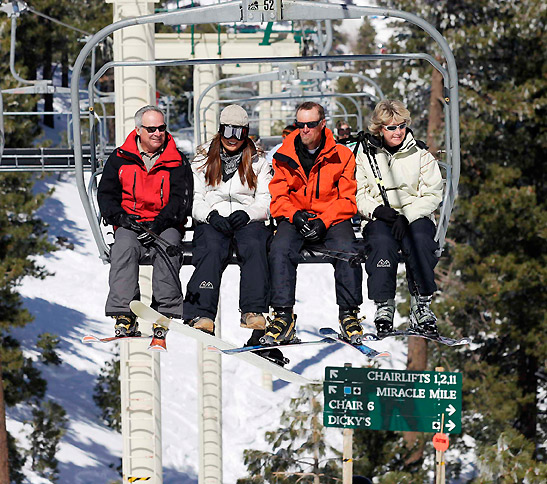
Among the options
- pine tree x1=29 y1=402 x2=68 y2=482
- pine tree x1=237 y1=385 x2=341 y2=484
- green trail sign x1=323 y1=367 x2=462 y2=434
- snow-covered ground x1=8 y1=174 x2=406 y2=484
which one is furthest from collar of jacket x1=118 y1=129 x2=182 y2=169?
snow-covered ground x1=8 y1=174 x2=406 y2=484

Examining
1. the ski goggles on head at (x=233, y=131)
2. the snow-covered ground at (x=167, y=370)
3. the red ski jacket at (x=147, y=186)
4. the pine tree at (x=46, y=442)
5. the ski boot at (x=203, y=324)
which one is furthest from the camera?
the snow-covered ground at (x=167, y=370)

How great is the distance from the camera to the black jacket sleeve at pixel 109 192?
6.20 metres

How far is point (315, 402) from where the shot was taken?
15461 mm

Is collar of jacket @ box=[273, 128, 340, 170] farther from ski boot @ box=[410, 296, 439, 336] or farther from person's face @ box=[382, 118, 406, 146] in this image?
ski boot @ box=[410, 296, 439, 336]

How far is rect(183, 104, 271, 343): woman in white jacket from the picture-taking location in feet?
19.8

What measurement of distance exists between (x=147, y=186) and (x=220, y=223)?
0.54 metres

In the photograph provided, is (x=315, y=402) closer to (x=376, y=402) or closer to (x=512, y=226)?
(x=376, y=402)

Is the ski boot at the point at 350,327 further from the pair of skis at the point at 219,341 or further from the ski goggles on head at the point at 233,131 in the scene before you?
the ski goggles on head at the point at 233,131

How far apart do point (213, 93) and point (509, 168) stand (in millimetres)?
5240

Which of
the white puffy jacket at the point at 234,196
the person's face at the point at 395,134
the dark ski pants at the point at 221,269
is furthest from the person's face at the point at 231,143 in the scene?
the person's face at the point at 395,134

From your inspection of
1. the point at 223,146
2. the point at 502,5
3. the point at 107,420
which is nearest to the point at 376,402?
the point at 223,146

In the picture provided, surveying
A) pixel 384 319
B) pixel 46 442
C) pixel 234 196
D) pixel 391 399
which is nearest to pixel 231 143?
pixel 234 196

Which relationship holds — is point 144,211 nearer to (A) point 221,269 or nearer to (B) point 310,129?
(A) point 221,269

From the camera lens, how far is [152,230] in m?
6.17
